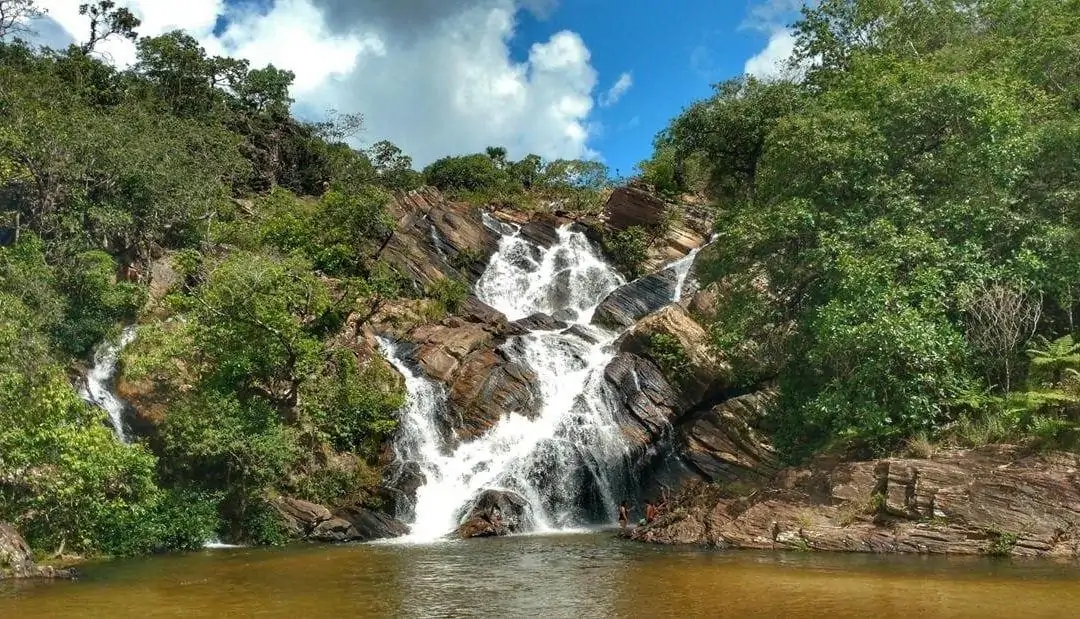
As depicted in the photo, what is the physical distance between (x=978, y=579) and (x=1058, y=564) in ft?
8.61

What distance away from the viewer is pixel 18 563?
51.9 feet

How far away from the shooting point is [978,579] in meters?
13.6

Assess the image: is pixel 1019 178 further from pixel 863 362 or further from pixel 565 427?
pixel 565 427

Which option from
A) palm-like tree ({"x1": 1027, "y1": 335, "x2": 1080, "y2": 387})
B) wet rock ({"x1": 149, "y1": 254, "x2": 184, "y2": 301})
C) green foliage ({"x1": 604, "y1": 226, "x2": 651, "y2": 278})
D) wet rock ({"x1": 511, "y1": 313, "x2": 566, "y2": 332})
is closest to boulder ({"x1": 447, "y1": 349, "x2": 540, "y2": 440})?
wet rock ({"x1": 511, "y1": 313, "x2": 566, "y2": 332})

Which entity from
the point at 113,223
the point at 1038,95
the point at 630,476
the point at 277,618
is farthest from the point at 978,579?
the point at 113,223

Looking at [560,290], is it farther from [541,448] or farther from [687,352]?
[541,448]

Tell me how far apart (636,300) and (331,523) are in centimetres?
2000

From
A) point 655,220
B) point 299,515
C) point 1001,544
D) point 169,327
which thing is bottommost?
point 299,515

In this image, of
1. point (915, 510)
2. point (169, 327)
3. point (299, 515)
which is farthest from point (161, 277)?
point (915, 510)

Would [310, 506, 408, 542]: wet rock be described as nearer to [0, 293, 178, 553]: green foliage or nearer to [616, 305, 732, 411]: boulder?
[0, 293, 178, 553]: green foliage

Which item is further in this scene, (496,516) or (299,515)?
(496,516)

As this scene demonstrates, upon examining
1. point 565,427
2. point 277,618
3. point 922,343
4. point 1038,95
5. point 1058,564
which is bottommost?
point 277,618

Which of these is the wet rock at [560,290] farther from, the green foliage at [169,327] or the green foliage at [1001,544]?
the green foliage at [1001,544]

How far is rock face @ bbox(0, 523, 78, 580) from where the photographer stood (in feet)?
51.2
